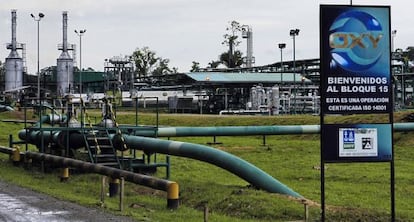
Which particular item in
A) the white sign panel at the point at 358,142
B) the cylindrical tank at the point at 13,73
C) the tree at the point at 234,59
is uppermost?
the tree at the point at 234,59

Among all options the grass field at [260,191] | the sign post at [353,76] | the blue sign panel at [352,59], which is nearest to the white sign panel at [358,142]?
the sign post at [353,76]

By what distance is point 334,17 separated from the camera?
949 cm

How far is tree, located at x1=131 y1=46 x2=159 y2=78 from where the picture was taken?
14062 cm

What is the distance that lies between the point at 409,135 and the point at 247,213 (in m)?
21.1

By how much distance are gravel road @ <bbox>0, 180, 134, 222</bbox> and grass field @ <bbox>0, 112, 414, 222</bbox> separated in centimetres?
41

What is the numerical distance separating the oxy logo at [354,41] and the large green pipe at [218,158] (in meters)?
4.10

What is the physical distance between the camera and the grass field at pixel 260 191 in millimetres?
11508

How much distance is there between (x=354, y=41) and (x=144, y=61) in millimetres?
134363

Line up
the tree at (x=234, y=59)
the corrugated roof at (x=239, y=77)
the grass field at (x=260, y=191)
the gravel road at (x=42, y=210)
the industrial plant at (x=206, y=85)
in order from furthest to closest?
the tree at (x=234, y=59), the corrugated roof at (x=239, y=77), the industrial plant at (x=206, y=85), the grass field at (x=260, y=191), the gravel road at (x=42, y=210)

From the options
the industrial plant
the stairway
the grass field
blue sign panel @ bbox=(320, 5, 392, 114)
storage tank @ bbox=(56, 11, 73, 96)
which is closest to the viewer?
blue sign panel @ bbox=(320, 5, 392, 114)

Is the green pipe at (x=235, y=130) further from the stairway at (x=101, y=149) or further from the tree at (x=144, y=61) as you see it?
the tree at (x=144, y=61)

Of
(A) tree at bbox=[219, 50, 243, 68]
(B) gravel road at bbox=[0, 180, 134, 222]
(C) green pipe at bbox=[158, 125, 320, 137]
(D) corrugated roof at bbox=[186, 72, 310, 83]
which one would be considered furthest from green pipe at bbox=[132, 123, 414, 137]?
(A) tree at bbox=[219, 50, 243, 68]

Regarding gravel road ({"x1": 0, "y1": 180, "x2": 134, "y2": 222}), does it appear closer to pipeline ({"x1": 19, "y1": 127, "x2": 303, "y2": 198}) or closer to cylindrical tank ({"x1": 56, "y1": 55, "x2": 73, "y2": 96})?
pipeline ({"x1": 19, "y1": 127, "x2": 303, "y2": 198})

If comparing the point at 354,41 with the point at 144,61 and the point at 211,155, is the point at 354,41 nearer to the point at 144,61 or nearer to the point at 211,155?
the point at 211,155
